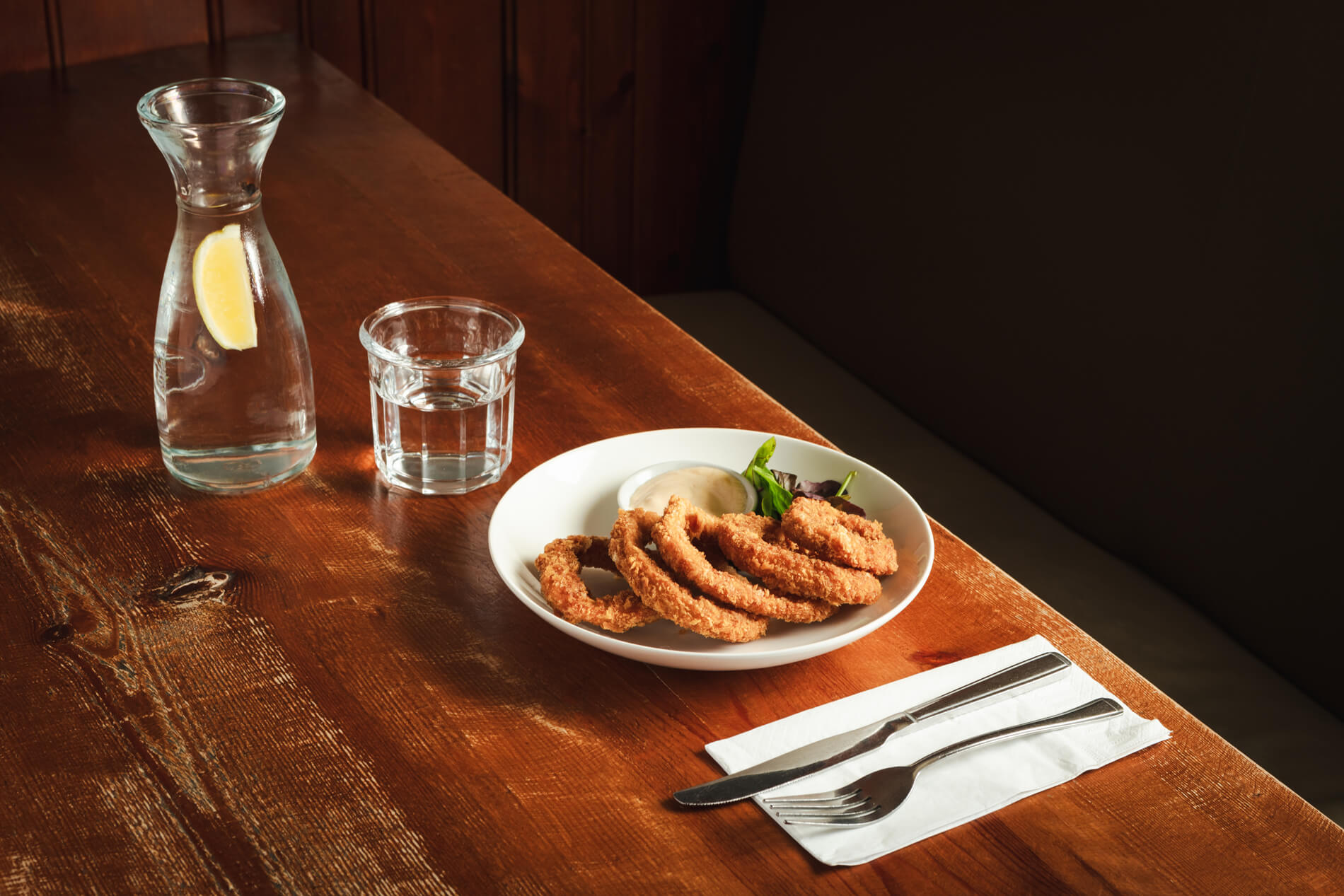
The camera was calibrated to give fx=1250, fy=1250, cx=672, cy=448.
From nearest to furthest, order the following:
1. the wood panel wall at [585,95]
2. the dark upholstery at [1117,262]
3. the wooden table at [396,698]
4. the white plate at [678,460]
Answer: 1. the wooden table at [396,698]
2. the white plate at [678,460]
3. the dark upholstery at [1117,262]
4. the wood panel wall at [585,95]

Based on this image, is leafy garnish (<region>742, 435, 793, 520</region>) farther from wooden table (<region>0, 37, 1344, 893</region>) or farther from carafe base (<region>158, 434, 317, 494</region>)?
carafe base (<region>158, 434, 317, 494</region>)

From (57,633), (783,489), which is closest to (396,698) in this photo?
(57,633)

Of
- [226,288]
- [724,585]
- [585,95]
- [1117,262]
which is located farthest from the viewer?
[585,95]

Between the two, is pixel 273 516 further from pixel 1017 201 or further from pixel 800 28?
pixel 800 28

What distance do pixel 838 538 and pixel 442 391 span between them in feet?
1.09

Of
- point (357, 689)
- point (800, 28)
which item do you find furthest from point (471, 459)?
point (800, 28)

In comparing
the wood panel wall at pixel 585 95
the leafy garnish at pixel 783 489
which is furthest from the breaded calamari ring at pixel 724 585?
the wood panel wall at pixel 585 95

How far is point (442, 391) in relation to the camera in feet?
3.18

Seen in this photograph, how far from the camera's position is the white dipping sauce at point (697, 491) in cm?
97

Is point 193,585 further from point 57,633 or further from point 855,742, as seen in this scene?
point 855,742

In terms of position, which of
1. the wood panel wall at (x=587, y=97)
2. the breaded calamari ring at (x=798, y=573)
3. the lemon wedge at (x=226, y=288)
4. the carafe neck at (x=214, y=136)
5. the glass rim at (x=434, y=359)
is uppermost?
the carafe neck at (x=214, y=136)

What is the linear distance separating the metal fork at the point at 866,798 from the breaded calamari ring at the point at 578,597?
0.16 m

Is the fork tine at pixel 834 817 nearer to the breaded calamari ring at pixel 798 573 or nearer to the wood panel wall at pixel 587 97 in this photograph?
the breaded calamari ring at pixel 798 573

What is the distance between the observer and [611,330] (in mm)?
1291
